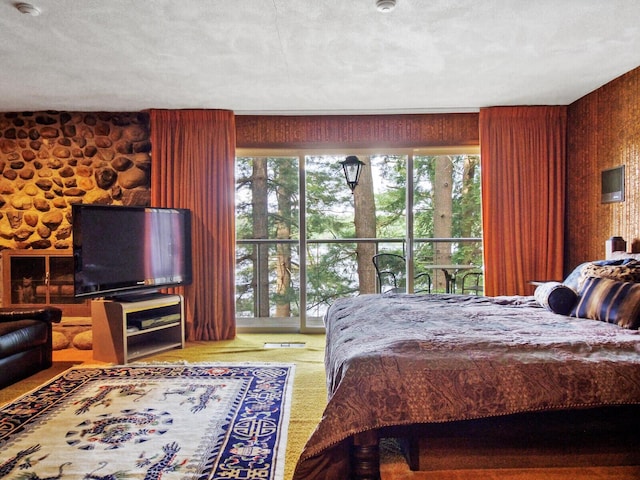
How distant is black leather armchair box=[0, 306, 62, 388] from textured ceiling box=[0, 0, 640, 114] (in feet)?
6.13

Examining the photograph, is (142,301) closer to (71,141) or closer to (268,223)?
(268,223)

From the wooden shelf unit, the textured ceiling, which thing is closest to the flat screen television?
the wooden shelf unit

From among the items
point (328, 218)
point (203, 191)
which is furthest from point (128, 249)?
point (328, 218)

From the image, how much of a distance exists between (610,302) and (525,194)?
6.83 feet

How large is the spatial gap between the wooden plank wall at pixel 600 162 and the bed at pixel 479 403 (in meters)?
1.88

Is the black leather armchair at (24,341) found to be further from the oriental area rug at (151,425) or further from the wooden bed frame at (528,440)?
the wooden bed frame at (528,440)

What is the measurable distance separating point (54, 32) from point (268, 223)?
8.61 feet

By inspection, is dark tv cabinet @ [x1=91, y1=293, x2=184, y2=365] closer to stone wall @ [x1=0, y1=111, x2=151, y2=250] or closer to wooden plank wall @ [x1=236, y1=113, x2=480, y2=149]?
stone wall @ [x1=0, y1=111, x2=151, y2=250]

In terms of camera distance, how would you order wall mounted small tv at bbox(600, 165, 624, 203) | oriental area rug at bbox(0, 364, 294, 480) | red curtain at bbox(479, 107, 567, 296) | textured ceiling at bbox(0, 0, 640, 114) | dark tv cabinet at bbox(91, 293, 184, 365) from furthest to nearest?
1. red curtain at bbox(479, 107, 567, 296)
2. dark tv cabinet at bbox(91, 293, 184, 365)
3. wall mounted small tv at bbox(600, 165, 624, 203)
4. textured ceiling at bbox(0, 0, 640, 114)
5. oriental area rug at bbox(0, 364, 294, 480)

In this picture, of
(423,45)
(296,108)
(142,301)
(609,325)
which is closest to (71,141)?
(142,301)

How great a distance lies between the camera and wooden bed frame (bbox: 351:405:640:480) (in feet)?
5.32

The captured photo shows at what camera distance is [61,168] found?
4.23 meters

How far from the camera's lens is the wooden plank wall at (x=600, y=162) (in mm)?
3166

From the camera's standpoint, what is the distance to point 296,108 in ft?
13.4
